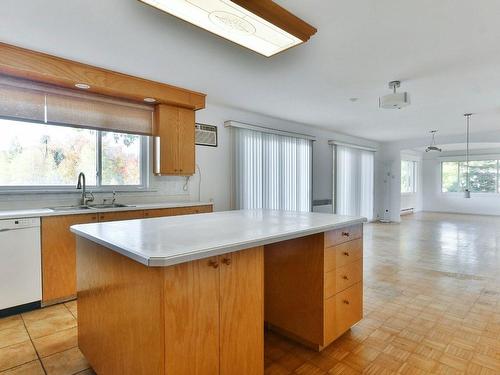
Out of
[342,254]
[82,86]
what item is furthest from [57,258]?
[342,254]

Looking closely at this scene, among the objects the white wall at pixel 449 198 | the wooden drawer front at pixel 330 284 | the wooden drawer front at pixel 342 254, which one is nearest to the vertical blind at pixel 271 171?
the wooden drawer front at pixel 342 254

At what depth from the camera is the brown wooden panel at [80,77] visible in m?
2.50

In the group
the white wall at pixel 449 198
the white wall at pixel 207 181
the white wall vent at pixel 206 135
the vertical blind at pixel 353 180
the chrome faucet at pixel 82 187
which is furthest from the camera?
the white wall at pixel 449 198

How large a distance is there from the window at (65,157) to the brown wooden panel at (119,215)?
662 mm

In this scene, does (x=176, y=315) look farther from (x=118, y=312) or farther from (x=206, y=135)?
(x=206, y=135)

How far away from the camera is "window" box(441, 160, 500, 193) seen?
32.0 feet

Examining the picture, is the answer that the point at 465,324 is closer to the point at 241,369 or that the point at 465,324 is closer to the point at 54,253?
the point at 241,369

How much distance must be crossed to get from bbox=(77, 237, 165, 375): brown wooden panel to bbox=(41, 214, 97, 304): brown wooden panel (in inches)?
46.5

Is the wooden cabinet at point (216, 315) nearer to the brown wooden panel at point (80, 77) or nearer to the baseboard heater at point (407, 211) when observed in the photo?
the brown wooden panel at point (80, 77)

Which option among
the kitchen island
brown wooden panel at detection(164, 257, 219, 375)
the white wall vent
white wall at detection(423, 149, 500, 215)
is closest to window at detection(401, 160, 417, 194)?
white wall at detection(423, 149, 500, 215)

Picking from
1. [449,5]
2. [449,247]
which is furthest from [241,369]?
[449,247]

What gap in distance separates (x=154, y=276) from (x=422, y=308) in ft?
8.49

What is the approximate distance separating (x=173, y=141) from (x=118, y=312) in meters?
2.65

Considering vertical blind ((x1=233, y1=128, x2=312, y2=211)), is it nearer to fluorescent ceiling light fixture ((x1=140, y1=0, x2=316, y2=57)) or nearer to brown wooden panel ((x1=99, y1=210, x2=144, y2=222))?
brown wooden panel ((x1=99, y1=210, x2=144, y2=222))
